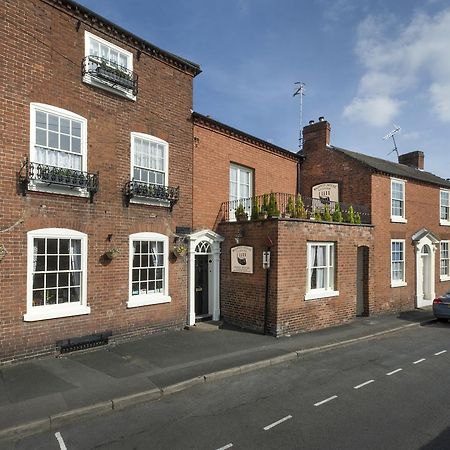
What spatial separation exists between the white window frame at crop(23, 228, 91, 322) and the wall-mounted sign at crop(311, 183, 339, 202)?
11728 millimetres

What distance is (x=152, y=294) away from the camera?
1160cm

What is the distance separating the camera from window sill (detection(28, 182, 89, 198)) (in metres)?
8.96

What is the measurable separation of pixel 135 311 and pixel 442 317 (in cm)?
1236

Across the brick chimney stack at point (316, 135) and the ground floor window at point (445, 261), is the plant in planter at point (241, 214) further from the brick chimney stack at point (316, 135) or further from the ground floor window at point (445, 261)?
the ground floor window at point (445, 261)

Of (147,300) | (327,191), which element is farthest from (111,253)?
(327,191)

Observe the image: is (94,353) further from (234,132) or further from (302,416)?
(234,132)

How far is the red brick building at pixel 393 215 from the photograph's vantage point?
16.6 m

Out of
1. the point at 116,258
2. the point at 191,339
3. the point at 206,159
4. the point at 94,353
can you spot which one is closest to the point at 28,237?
the point at 116,258

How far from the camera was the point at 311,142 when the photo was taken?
1897 cm

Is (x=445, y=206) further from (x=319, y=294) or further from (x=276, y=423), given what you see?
(x=276, y=423)

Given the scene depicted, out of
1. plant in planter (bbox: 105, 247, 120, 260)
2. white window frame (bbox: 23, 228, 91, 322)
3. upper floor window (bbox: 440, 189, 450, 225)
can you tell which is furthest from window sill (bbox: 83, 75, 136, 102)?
upper floor window (bbox: 440, 189, 450, 225)

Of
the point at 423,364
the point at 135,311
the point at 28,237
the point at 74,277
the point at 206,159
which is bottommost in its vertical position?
the point at 423,364

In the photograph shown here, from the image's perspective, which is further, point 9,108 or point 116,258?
point 116,258

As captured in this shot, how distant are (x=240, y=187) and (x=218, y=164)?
1.59 metres
